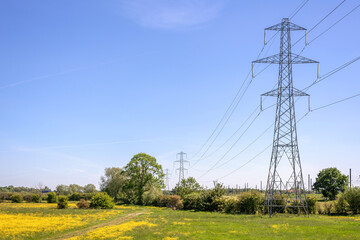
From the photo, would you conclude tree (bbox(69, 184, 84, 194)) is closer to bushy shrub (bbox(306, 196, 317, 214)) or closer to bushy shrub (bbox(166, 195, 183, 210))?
bushy shrub (bbox(166, 195, 183, 210))

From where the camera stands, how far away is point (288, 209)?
43.7m

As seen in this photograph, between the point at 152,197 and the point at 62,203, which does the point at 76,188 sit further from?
the point at 62,203

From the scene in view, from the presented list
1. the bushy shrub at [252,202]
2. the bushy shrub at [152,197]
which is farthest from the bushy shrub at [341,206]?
the bushy shrub at [152,197]

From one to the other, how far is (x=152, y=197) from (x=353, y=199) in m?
45.0

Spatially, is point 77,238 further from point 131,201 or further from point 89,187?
point 89,187

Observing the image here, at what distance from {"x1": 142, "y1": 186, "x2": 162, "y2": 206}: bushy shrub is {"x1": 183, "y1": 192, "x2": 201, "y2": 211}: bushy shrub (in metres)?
13.6

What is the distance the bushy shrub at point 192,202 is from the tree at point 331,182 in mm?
50694

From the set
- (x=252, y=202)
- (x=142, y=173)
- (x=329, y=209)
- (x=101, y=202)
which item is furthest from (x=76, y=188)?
(x=329, y=209)

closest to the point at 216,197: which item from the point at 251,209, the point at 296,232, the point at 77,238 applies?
the point at 251,209

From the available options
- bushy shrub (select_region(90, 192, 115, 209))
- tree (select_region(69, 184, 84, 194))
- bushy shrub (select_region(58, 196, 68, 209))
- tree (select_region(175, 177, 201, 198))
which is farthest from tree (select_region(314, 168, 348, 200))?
tree (select_region(69, 184, 84, 194))

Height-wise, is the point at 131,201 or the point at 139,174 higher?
the point at 139,174

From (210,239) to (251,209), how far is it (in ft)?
91.1

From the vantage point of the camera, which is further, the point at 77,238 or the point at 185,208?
the point at 185,208

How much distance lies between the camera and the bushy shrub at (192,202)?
187 feet
